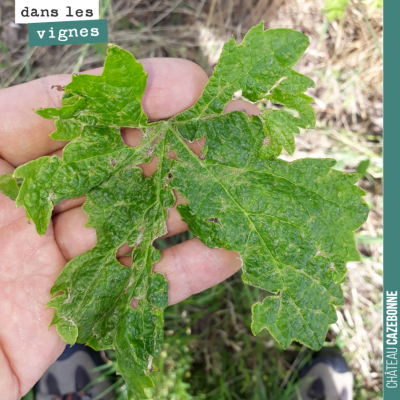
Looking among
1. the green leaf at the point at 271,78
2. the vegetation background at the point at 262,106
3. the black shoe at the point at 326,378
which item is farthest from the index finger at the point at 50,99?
the black shoe at the point at 326,378

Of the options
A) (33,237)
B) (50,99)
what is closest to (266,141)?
(50,99)

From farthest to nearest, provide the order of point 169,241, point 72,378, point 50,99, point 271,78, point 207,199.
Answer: point 72,378 < point 169,241 < point 50,99 < point 207,199 < point 271,78

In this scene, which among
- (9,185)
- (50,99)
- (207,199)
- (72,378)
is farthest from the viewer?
→ (72,378)

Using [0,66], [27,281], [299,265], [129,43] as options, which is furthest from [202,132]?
[0,66]

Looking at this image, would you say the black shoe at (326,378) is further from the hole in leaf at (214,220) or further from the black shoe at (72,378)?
the hole in leaf at (214,220)

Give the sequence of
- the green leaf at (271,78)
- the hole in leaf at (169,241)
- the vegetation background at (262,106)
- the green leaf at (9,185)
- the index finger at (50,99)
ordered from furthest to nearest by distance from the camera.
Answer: the vegetation background at (262,106), the hole in leaf at (169,241), the index finger at (50,99), the green leaf at (9,185), the green leaf at (271,78)

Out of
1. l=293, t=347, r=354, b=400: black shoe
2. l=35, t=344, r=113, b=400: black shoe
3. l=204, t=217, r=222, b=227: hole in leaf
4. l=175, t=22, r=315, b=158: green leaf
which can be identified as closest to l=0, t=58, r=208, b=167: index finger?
l=175, t=22, r=315, b=158: green leaf

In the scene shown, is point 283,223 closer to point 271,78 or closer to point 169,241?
point 271,78

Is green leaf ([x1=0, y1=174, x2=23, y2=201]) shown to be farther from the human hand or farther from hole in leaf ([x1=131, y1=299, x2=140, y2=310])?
hole in leaf ([x1=131, y1=299, x2=140, y2=310])
